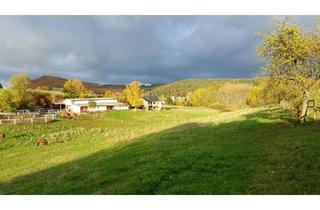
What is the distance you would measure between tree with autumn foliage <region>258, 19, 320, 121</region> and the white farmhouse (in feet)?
156

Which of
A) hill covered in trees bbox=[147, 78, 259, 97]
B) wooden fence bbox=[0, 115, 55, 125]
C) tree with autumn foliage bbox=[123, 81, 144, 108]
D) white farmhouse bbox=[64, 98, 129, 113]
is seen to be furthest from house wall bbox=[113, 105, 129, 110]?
hill covered in trees bbox=[147, 78, 259, 97]

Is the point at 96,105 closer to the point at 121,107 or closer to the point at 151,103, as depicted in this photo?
the point at 121,107

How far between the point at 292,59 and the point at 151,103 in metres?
58.4

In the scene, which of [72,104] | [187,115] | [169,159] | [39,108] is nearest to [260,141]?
[169,159]

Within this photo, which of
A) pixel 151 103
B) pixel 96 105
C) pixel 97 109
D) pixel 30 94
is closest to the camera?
pixel 97 109

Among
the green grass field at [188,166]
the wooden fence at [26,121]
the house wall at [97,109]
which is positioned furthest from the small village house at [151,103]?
the green grass field at [188,166]

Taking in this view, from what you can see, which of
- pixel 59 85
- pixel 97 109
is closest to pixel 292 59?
pixel 97 109

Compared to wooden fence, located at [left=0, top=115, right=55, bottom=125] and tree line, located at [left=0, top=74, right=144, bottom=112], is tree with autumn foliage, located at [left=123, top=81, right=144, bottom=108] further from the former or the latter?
wooden fence, located at [left=0, top=115, right=55, bottom=125]

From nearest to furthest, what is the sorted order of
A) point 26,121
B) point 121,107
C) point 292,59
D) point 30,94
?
1. point 292,59
2. point 26,121
3. point 121,107
4. point 30,94

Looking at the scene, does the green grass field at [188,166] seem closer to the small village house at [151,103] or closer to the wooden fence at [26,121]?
the wooden fence at [26,121]

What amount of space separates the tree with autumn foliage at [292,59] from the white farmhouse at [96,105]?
4743cm

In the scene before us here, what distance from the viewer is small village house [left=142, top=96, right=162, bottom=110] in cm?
8638

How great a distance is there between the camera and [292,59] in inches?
1359

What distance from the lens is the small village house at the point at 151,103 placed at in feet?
283
